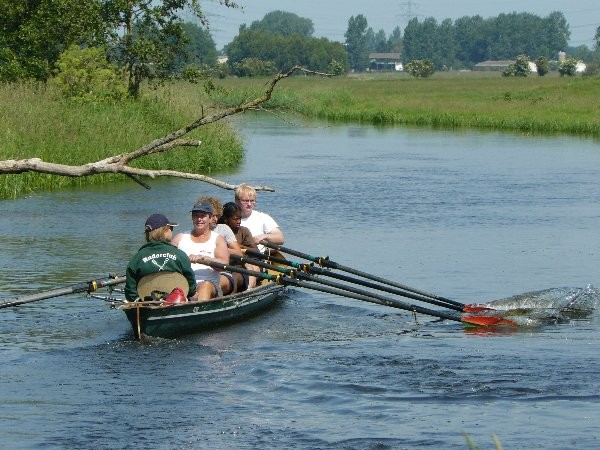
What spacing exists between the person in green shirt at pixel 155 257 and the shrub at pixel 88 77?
22888 mm

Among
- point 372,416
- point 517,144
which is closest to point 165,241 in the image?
point 372,416

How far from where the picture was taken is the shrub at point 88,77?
36.2m

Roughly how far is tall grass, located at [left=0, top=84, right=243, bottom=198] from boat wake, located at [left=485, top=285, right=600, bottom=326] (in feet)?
44.6

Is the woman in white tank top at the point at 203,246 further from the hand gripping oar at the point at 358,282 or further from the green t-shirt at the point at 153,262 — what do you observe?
the hand gripping oar at the point at 358,282

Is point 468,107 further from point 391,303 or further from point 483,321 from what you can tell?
point 391,303

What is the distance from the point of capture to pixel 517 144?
46.0 metres

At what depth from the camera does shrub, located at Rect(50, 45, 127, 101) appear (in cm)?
3616

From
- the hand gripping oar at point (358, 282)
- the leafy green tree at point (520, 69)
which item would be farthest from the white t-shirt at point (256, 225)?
the leafy green tree at point (520, 69)

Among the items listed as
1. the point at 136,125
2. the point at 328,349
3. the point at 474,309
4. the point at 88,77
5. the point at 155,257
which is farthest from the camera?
A: the point at 88,77

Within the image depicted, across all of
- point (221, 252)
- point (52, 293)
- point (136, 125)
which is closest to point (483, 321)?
point (221, 252)

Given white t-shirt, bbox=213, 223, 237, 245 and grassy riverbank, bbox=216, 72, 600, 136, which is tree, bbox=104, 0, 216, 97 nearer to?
grassy riverbank, bbox=216, 72, 600, 136

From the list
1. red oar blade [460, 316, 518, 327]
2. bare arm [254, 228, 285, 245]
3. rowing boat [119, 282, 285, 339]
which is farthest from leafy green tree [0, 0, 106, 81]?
red oar blade [460, 316, 518, 327]

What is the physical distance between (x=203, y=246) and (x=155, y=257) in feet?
5.10

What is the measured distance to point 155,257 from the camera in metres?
13.0
